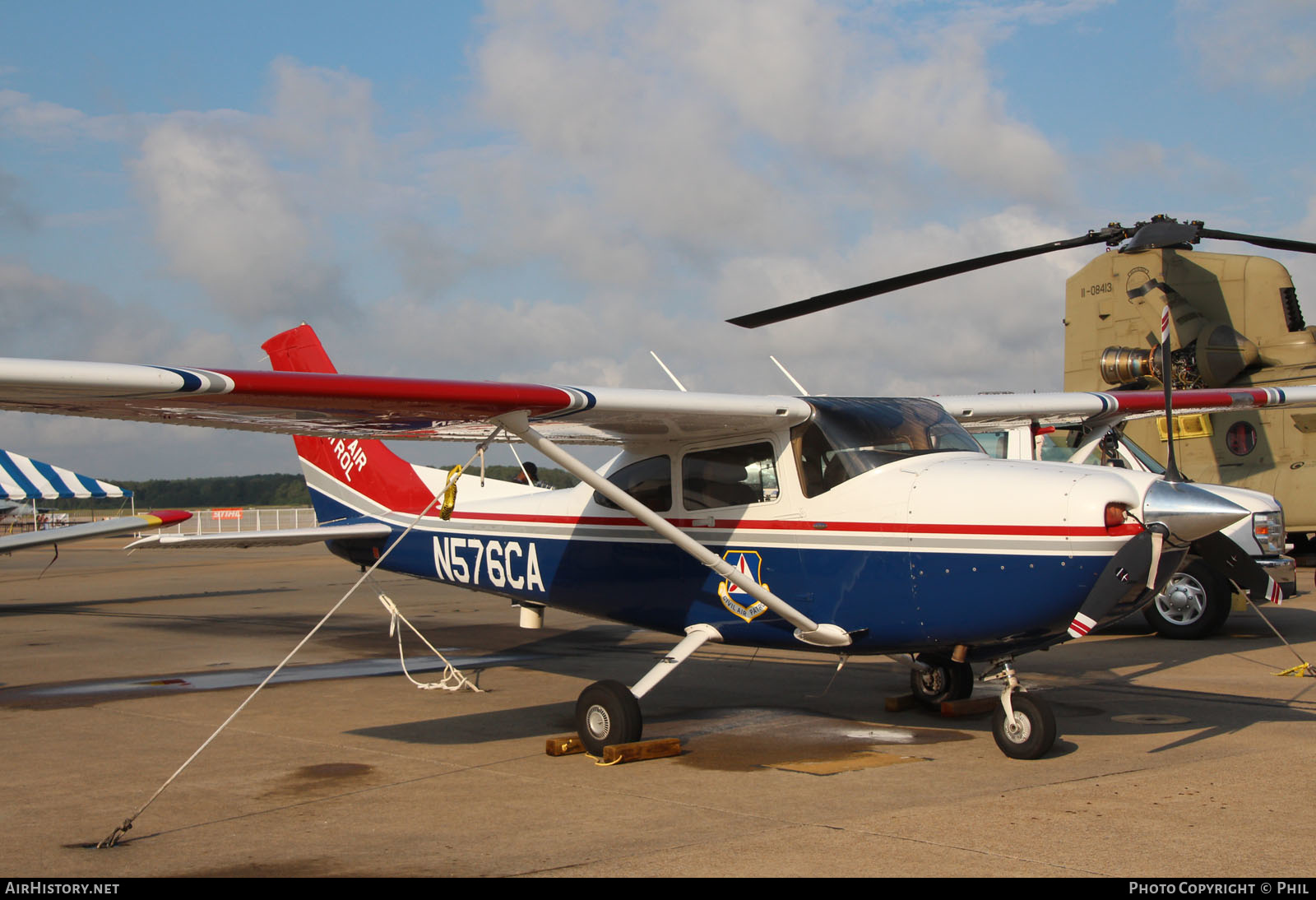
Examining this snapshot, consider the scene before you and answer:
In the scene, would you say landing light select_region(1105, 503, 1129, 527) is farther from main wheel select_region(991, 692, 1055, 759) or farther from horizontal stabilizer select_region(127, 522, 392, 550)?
horizontal stabilizer select_region(127, 522, 392, 550)

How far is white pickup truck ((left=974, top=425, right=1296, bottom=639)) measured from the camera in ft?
36.9

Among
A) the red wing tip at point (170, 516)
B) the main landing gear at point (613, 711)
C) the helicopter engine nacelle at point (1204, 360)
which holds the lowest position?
the main landing gear at point (613, 711)

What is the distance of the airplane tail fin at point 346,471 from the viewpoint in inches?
404

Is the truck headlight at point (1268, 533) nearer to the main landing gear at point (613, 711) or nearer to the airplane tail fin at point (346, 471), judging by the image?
the main landing gear at point (613, 711)

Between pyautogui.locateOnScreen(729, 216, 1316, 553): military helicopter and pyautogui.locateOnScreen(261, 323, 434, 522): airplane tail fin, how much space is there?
1021cm

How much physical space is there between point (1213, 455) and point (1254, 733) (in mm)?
10977

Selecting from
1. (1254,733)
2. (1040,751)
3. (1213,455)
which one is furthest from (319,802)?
(1213,455)

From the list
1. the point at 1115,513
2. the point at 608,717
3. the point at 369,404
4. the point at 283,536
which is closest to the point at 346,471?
the point at 283,536

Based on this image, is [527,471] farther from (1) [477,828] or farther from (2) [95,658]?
(1) [477,828]

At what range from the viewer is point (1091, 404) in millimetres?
9266

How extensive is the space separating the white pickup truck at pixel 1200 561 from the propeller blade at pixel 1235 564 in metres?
4.11

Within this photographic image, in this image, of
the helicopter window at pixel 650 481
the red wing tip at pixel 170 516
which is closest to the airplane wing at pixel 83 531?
the red wing tip at pixel 170 516

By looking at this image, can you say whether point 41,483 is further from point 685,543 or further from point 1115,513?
point 1115,513

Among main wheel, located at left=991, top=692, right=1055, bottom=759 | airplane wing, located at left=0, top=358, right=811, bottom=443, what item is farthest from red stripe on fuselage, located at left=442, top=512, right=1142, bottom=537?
main wheel, located at left=991, top=692, right=1055, bottom=759
